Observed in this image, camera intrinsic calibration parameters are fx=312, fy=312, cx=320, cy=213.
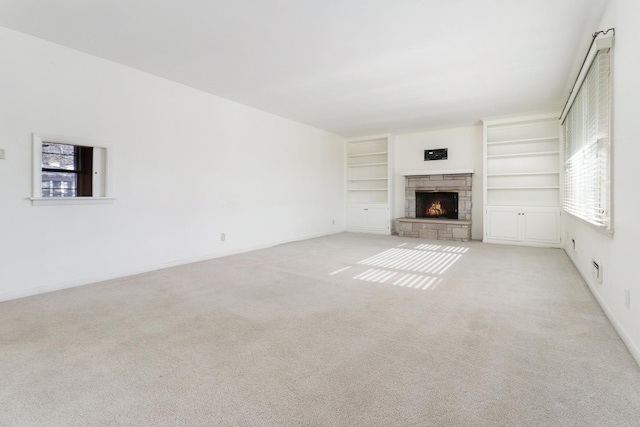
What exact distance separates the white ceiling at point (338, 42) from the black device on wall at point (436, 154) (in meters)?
2.11

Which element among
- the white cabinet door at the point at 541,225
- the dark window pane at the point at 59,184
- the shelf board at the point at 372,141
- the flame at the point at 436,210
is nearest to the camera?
the dark window pane at the point at 59,184

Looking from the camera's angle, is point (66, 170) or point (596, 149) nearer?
point (596, 149)

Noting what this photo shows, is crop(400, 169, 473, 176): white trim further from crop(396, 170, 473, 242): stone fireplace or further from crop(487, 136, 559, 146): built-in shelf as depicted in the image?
crop(487, 136, 559, 146): built-in shelf

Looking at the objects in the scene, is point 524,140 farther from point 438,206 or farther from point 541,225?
point 438,206

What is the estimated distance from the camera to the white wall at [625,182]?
189 cm

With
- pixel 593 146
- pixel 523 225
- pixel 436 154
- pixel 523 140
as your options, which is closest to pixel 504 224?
pixel 523 225

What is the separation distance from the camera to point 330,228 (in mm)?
7949

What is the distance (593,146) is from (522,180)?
365 cm

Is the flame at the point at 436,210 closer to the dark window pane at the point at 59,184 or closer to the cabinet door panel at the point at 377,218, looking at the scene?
the cabinet door panel at the point at 377,218

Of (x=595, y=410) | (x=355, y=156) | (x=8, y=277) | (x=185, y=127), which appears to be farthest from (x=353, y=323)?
(x=355, y=156)

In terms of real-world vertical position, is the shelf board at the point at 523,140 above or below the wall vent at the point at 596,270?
above

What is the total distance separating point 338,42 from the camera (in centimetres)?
326

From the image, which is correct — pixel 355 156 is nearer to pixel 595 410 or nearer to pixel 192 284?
pixel 192 284

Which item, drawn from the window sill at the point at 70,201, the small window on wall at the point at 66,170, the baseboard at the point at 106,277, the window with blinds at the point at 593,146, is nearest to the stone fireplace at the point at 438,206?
the window with blinds at the point at 593,146
